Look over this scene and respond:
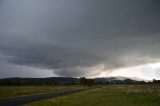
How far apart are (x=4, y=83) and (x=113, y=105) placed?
15370 centimetres

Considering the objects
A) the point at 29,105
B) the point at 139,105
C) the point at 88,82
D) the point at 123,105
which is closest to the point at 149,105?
the point at 139,105

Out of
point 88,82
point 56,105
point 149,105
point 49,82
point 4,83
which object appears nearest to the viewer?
point 149,105

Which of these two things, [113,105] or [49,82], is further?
[49,82]

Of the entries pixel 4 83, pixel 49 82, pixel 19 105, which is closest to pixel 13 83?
pixel 4 83

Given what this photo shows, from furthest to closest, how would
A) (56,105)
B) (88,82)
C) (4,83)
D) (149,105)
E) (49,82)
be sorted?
(49,82)
(88,82)
(4,83)
(56,105)
(149,105)

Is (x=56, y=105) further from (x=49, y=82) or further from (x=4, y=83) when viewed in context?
(x=49, y=82)

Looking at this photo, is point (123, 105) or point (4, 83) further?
point (4, 83)

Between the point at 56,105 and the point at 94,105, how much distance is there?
16.9 feet

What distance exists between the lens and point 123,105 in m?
24.0

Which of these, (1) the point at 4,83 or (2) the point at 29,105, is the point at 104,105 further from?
(1) the point at 4,83

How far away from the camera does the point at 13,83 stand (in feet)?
557

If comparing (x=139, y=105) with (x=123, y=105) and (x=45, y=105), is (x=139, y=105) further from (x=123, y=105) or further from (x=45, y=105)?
(x=45, y=105)

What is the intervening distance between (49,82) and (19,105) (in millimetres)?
177126

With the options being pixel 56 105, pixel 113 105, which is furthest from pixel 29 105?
pixel 113 105
